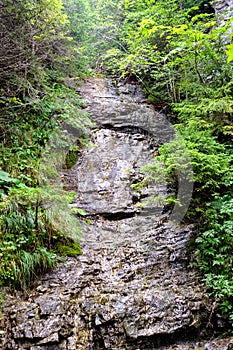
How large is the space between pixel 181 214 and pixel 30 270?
267 cm

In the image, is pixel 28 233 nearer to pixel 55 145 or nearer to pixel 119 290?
pixel 119 290

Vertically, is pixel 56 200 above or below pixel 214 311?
above

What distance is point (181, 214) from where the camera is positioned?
4938mm

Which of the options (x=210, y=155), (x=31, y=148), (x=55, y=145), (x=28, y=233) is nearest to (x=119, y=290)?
(x=28, y=233)

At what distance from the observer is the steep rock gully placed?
10.8 feet

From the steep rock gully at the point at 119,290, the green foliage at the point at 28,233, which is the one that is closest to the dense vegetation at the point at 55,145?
the green foliage at the point at 28,233

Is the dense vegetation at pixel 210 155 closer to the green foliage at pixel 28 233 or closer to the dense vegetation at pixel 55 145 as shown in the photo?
the dense vegetation at pixel 55 145

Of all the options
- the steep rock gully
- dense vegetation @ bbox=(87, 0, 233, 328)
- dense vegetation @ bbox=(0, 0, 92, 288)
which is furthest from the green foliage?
dense vegetation @ bbox=(87, 0, 233, 328)

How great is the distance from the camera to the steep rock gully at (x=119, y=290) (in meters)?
3.29

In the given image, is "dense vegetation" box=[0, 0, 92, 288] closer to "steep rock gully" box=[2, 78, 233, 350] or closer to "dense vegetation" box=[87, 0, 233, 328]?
"steep rock gully" box=[2, 78, 233, 350]

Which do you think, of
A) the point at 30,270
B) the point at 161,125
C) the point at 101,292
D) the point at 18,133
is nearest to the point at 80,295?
the point at 101,292

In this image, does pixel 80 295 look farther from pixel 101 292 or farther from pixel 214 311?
pixel 214 311

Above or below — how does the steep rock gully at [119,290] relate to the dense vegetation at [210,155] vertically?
below

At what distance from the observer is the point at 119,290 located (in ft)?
12.8
